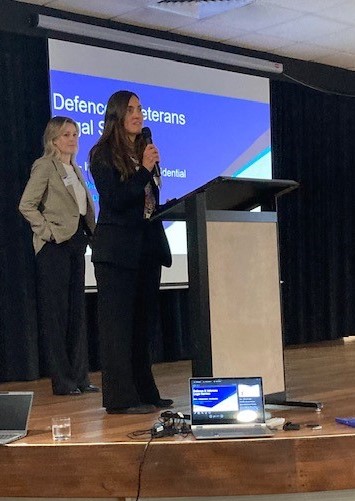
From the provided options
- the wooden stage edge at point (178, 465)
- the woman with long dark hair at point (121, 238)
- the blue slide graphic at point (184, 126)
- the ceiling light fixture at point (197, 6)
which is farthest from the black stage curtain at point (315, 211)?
the wooden stage edge at point (178, 465)

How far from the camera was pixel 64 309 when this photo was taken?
376cm

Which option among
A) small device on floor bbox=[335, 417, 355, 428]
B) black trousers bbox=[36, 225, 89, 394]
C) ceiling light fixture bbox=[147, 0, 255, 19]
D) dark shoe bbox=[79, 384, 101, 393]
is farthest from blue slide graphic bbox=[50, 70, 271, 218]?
small device on floor bbox=[335, 417, 355, 428]

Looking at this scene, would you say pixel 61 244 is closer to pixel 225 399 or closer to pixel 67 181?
pixel 67 181

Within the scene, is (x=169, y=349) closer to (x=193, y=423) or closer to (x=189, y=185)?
(x=189, y=185)

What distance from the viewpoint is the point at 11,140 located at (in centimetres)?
466

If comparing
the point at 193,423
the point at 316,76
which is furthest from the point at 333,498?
the point at 316,76

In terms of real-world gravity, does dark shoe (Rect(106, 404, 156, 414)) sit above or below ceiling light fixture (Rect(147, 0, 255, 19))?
below

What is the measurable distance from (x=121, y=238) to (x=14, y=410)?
2.31ft

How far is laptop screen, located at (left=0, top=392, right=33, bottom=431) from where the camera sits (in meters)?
2.47

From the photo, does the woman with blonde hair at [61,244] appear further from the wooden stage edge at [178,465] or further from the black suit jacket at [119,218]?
the wooden stage edge at [178,465]

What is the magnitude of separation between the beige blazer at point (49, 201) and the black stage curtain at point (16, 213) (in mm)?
836

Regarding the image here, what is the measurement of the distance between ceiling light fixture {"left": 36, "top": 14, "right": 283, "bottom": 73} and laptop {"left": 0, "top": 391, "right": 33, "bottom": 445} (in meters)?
2.86

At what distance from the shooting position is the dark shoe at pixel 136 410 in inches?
109

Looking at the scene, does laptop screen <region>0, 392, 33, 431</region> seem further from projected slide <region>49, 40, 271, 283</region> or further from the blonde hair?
projected slide <region>49, 40, 271, 283</region>
